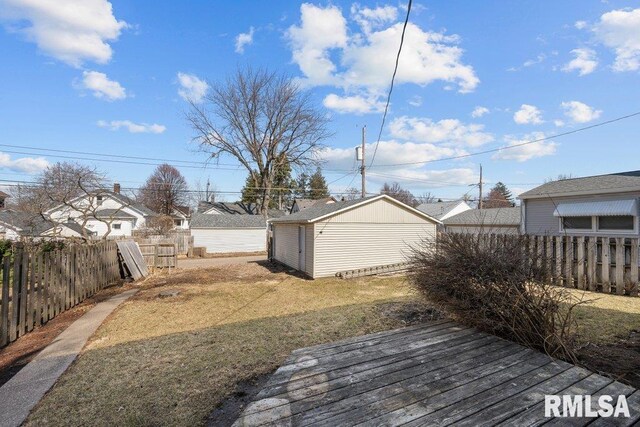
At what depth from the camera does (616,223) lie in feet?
35.3

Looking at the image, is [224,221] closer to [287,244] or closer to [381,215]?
[287,244]

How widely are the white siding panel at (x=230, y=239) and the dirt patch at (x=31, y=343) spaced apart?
1918 cm

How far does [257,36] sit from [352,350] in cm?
1337

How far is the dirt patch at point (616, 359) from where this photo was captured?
2.79 metres

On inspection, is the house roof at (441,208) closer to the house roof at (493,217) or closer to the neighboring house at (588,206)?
the house roof at (493,217)

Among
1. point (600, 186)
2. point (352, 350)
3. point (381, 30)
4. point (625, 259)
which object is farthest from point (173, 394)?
Result: point (600, 186)

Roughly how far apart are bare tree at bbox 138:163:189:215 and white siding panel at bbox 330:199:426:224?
117ft

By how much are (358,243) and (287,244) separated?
14.9ft

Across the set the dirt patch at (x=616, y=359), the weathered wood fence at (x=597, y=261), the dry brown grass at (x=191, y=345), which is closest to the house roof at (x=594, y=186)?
the weathered wood fence at (x=597, y=261)

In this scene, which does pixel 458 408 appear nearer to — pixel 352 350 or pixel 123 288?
pixel 352 350

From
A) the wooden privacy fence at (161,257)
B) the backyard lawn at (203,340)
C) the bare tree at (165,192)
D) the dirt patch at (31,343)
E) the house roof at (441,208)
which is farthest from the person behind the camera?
the bare tree at (165,192)

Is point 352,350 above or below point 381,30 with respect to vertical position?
below

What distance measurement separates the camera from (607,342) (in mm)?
3922

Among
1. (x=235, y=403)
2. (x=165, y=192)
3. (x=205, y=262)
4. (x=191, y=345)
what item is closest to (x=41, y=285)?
(x=191, y=345)
